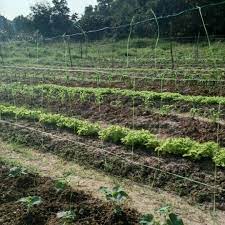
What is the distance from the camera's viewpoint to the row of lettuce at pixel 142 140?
6.93 meters

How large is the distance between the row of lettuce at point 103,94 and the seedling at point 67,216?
469 centimetres

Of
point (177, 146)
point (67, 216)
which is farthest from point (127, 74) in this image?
point (67, 216)

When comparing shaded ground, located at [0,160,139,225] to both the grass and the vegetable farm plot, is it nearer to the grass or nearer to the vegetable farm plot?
the vegetable farm plot

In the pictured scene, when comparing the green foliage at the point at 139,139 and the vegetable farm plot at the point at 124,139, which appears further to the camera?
the green foliage at the point at 139,139

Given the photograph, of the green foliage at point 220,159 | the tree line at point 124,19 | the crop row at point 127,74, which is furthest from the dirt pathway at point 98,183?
the tree line at point 124,19

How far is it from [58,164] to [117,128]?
4.39 feet

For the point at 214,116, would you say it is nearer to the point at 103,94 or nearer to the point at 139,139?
the point at 139,139

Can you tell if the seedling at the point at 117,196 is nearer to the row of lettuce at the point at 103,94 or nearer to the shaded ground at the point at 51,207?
the shaded ground at the point at 51,207

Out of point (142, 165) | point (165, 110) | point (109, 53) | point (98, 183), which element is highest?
point (165, 110)

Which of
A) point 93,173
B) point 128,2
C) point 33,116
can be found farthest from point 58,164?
point 128,2

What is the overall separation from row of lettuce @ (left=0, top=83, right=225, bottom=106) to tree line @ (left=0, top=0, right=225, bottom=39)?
4487 mm

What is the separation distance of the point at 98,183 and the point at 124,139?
1406 mm

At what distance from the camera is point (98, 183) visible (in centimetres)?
678

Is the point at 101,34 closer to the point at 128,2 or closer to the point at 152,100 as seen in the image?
the point at 128,2
